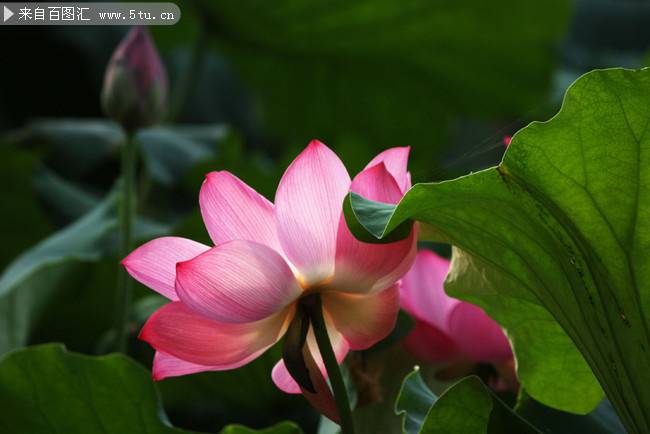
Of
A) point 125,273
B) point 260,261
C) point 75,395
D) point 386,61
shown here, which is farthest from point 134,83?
point 386,61

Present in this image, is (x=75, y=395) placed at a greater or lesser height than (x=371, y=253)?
lesser

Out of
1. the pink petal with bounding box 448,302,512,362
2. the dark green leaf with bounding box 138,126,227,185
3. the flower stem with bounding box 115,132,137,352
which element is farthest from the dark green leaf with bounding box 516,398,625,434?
the dark green leaf with bounding box 138,126,227,185

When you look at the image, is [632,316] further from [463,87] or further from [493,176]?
[463,87]

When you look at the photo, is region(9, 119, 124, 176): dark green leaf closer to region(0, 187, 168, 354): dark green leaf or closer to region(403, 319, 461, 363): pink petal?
region(0, 187, 168, 354): dark green leaf

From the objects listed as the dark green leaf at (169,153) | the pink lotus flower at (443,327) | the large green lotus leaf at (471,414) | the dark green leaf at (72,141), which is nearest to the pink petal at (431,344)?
the pink lotus flower at (443,327)

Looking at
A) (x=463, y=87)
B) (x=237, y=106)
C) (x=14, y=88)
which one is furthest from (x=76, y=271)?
(x=237, y=106)

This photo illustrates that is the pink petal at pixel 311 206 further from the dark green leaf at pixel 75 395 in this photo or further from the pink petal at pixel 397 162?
the dark green leaf at pixel 75 395

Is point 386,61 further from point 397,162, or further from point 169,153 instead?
point 397,162
